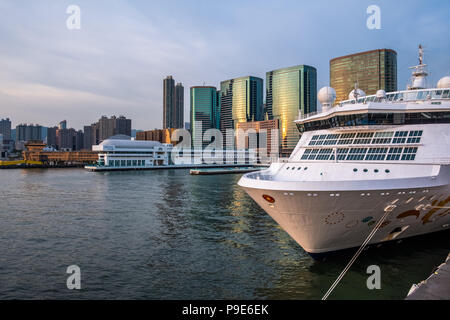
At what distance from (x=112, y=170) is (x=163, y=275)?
Answer: 104252 mm

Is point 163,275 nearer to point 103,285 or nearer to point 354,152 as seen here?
point 103,285

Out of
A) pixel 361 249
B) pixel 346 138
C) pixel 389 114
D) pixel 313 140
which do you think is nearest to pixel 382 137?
pixel 389 114

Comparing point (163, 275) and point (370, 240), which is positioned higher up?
point (370, 240)

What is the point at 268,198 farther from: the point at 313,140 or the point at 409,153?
the point at 313,140

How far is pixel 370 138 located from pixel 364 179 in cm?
428

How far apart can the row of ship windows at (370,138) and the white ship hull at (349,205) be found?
2526 mm

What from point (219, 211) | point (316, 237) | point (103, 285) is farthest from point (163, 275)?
point (219, 211)

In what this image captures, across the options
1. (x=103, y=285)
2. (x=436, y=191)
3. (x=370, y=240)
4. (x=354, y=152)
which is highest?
(x=354, y=152)

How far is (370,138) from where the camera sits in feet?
63.0

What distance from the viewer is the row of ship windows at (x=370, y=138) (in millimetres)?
18078

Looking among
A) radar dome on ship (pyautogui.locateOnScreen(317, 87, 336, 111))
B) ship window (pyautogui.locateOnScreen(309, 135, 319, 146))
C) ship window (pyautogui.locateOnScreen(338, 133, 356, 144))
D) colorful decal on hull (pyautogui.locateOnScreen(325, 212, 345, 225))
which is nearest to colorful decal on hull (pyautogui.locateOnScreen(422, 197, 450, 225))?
colorful decal on hull (pyautogui.locateOnScreen(325, 212, 345, 225))

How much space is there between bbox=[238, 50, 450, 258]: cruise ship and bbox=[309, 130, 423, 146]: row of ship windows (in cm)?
5

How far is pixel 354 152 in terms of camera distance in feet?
62.2

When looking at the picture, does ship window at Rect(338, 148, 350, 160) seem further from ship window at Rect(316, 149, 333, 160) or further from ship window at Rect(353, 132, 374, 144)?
ship window at Rect(353, 132, 374, 144)
